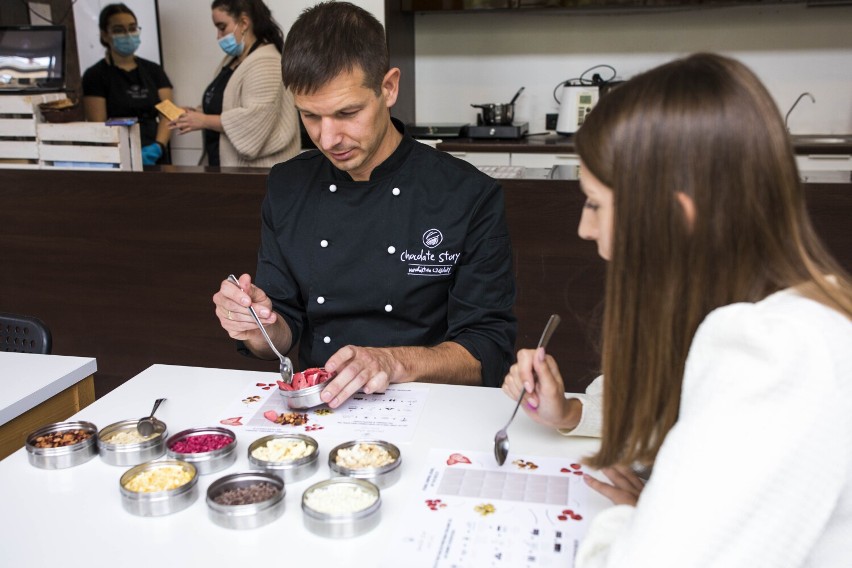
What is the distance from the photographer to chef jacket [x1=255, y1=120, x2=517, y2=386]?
171 centimetres

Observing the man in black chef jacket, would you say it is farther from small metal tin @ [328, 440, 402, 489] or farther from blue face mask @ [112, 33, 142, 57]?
blue face mask @ [112, 33, 142, 57]

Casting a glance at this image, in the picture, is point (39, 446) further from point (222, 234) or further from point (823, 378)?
point (222, 234)

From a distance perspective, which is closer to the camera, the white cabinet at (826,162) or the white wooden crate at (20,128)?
the white wooden crate at (20,128)

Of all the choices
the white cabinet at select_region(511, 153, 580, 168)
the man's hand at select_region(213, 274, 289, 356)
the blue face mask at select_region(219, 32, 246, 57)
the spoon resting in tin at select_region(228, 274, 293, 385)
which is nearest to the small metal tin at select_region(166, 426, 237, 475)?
the spoon resting in tin at select_region(228, 274, 293, 385)

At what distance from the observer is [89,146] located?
3.00 m

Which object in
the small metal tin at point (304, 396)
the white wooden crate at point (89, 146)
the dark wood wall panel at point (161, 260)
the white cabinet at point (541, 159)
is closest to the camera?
the small metal tin at point (304, 396)

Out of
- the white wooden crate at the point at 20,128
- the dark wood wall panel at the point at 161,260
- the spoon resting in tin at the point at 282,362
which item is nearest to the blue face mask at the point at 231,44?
the white wooden crate at the point at 20,128

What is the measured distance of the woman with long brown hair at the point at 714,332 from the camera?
72cm

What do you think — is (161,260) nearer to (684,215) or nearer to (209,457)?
(209,457)

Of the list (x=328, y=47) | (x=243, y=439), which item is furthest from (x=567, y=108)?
(x=243, y=439)

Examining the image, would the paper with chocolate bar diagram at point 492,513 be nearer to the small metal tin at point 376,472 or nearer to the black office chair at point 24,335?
the small metal tin at point 376,472

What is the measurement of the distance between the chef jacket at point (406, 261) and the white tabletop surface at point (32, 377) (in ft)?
1.43

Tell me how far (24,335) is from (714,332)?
168cm

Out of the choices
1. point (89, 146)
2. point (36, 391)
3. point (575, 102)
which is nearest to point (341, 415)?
point (36, 391)
